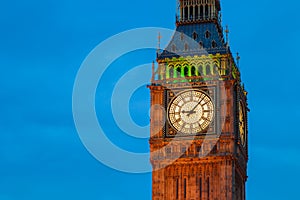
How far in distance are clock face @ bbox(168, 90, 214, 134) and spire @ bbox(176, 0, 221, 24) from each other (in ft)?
29.0

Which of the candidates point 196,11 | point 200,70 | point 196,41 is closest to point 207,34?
point 196,41

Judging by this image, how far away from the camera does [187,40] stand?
10238 centimetres

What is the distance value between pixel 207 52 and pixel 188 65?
2.16 metres

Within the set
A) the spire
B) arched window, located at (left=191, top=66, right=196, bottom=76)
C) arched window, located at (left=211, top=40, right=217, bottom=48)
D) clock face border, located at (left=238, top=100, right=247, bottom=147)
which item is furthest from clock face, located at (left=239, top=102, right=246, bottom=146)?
the spire

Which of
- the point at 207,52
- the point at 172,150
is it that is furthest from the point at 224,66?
the point at 172,150

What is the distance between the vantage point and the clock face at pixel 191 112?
9788 centimetres

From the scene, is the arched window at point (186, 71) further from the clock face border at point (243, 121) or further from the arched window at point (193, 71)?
the clock face border at point (243, 121)

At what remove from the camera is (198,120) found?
322 ft

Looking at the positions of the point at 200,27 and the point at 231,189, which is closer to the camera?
the point at 231,189

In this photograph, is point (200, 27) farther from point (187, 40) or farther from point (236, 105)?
point (236, 105)

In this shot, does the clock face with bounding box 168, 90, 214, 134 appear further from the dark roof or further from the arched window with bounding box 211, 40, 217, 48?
the arched window with bounding box 211, 40, 217, 48

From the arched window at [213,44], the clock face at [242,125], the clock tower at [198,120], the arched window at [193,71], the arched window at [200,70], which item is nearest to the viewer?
the clock tower at [198,120]

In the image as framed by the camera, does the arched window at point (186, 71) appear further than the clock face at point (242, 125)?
No

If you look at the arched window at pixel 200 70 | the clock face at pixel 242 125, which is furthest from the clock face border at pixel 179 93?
the clock face at pixel 242 125
